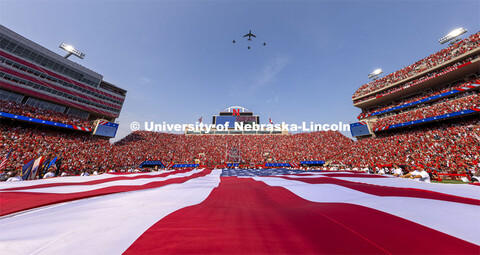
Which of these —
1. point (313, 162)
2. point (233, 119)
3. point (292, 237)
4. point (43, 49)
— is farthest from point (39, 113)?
point (313, 162)

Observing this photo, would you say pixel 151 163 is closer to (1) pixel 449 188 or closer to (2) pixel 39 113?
(2) pixel 39 113

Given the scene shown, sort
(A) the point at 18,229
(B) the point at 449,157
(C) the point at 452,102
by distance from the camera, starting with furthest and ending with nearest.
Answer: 1. (C) the point at 452,102
2. (B) the point at 449,157
3. (A) the point at 18,229

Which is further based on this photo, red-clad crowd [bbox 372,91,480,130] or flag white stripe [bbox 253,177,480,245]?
red-clad crowd [bbox 372,91,480,130]

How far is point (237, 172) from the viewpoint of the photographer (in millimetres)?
19547

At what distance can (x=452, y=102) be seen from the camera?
2717 cm

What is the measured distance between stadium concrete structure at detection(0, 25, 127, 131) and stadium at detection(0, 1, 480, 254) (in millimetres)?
189

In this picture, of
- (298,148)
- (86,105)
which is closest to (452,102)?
(298,148)

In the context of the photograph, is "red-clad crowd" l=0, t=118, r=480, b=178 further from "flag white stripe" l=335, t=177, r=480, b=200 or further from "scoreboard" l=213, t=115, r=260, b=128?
"flag white stripe" l=335, t=177, r=480, b=200

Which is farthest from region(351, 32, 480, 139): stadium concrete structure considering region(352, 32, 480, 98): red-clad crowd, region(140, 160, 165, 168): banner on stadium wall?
region(140, 160, 165, 168): banner on stadium wall

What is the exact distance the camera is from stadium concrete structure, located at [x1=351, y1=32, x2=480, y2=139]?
26.8 metres

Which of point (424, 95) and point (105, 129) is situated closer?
point (424, 95)

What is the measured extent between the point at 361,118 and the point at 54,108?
7114 cm

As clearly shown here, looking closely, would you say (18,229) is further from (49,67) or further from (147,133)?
(147,133)

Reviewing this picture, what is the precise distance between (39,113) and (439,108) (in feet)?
233
